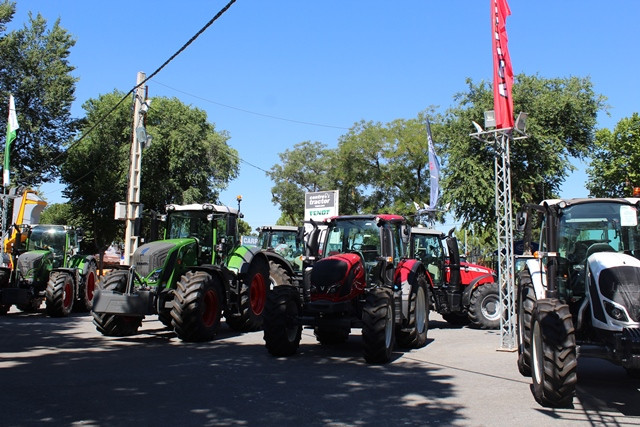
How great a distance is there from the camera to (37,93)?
32.8 m

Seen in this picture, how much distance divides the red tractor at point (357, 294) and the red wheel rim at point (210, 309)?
2055mm

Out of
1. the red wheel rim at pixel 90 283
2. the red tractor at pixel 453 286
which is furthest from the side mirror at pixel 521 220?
the red wheel rim at pixel 90 283

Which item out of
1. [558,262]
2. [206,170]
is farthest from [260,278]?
[206,170]

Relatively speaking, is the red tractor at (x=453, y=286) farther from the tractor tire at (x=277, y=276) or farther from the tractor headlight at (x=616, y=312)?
the tractor headlight at (x=616, y=312)

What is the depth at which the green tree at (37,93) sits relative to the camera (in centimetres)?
3178

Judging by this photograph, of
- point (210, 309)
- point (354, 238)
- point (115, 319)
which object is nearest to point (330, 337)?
point (354, 238)

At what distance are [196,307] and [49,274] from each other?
745cm

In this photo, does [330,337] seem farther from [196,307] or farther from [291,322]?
[196,307]

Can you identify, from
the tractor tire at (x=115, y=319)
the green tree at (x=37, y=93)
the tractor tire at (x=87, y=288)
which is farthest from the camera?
the green tree at (x=37, y=93)

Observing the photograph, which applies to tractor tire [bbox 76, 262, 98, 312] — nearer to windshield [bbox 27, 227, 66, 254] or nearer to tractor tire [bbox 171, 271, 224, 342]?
windshield [bbox 27, 227, 66, 254]

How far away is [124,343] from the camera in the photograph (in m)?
11.1

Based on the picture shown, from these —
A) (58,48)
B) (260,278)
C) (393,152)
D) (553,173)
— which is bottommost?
(260,278)

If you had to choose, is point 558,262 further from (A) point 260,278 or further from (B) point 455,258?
(A) point 260,278

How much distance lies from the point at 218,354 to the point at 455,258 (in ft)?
19.9
